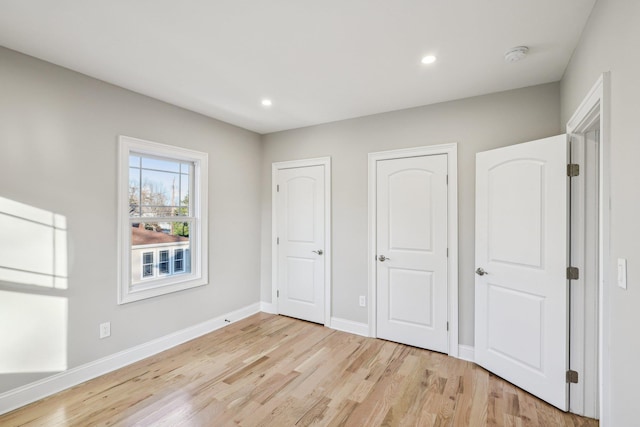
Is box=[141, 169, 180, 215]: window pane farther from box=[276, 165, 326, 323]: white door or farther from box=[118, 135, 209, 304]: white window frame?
box=[276, 165, 326, 323]: white door

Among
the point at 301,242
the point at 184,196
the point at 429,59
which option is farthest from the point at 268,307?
the point at 429,59

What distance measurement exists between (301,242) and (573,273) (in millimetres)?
2772

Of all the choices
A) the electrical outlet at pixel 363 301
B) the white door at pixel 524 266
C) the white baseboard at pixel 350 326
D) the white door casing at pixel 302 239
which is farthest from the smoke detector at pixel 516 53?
the white baseboard at pixel 350 326

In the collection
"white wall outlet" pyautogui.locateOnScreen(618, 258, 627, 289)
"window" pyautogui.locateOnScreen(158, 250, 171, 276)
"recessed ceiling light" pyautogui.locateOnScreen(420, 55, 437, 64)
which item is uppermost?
"recessed ceiling light" pyautogui.locateOnScreen(420, 55, 437, 64)

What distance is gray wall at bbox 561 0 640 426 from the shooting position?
3.80ft

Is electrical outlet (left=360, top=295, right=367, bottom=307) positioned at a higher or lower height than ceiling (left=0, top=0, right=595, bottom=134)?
lower

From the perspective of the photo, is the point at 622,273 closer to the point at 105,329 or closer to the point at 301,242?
the point at 301,242

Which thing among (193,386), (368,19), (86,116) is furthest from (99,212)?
(368,19)

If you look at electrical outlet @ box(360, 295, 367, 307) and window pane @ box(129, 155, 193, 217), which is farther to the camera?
electrical outlet @ box(360, 295, 367, 307)

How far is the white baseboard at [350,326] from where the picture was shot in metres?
3.50

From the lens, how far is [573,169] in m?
2.11

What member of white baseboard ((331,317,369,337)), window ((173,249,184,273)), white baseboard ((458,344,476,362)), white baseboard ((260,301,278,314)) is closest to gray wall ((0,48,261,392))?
window ((173,249,184,273))

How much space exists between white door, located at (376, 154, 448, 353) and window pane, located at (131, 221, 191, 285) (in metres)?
2.24

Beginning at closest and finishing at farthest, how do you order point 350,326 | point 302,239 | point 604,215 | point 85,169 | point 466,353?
point 604,215 < point 85,169 < point 466,353 < point 350,326 < point 302,239
